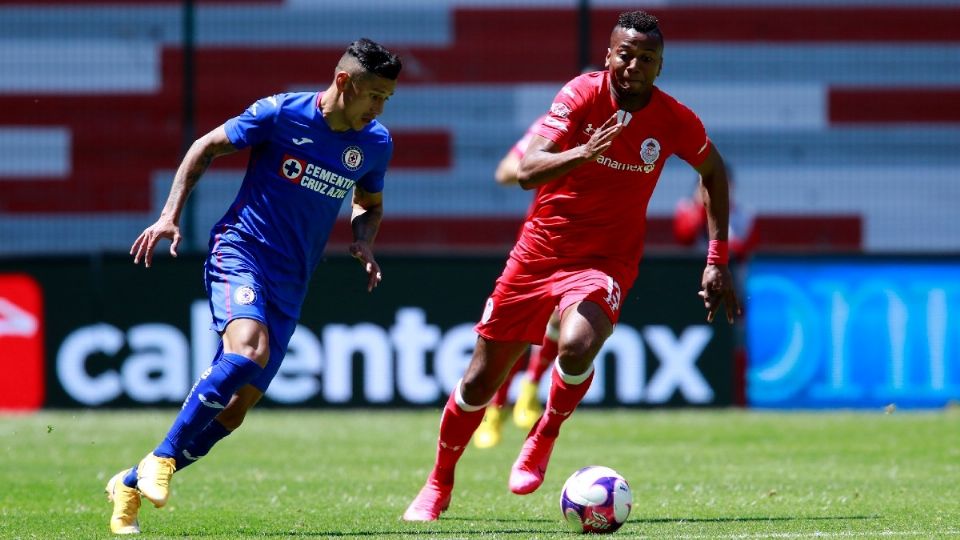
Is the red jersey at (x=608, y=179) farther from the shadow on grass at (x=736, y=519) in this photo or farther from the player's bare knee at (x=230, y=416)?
the player's bare knee at (x=230, y=416)

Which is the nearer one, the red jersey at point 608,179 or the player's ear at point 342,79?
the player's ear at point 342,79

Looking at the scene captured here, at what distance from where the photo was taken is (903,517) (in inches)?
304

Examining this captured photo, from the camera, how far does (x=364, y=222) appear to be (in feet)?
26.2

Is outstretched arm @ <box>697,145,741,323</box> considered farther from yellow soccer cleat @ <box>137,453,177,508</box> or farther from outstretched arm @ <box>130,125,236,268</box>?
yellow soccer cleat @ <box>137,453,177,508</box>

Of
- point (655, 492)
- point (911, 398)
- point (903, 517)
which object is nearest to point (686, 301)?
point (911, 398)

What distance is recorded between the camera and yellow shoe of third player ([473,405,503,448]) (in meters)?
12.2

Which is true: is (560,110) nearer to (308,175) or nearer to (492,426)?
(308,175)

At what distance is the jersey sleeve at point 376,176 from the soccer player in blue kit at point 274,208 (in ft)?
0.10

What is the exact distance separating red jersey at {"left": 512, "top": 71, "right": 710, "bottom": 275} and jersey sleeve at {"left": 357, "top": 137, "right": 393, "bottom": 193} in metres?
0.78

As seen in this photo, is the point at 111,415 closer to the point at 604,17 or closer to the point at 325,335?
the point at 325,335

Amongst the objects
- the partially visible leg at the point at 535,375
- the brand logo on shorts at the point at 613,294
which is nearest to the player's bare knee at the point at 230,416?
the brand logo on shorts at the point at 613,294

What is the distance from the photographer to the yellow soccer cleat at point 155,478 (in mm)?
6801

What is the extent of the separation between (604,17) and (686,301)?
417 centimetres

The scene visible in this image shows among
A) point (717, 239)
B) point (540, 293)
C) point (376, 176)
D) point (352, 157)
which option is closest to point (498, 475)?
point (540, 293)
